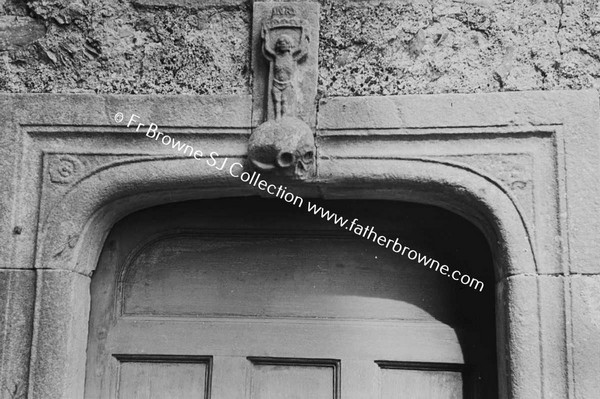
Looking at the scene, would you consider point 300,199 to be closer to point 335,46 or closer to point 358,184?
point 358,184

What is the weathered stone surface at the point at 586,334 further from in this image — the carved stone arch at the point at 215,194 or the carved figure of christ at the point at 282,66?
the carved figure of christ at the point at 282,66

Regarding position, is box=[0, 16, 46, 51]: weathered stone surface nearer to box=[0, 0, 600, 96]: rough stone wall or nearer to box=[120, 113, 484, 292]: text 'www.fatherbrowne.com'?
box=[0, 0, 600, 96]: rough stone wall

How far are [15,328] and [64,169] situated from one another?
0.47 meters

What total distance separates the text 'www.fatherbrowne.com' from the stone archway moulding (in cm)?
2

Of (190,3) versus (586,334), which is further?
(190,3)

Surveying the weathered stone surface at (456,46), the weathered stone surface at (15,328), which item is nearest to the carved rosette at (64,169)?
the weathered stone surface at (15,328)

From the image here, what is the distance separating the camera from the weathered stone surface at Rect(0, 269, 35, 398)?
6.86ft

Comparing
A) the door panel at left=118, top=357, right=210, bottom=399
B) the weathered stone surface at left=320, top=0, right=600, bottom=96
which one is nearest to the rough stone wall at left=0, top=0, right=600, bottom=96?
the weathered stone surface at left=320, top=0, right=600, bottom=96

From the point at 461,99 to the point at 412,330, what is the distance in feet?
2.30

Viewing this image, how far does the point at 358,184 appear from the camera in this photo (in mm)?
2129

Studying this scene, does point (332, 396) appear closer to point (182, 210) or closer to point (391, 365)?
point (391, 365)

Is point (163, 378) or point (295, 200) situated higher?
point (295, 200)

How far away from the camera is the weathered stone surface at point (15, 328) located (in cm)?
209

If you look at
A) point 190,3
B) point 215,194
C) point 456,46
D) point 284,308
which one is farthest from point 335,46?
point 284,308
